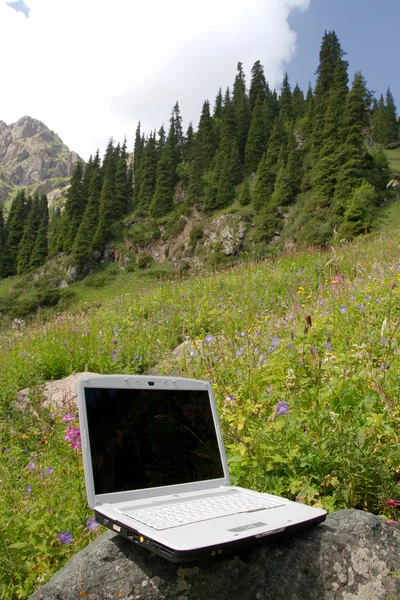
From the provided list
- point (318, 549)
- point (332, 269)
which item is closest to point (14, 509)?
point (318, 549)

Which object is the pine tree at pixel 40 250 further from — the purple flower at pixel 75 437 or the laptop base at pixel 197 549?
the laptop base at pixel 197 549

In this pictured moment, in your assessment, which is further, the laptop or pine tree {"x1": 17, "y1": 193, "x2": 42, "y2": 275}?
pine tree {"x1": 17, "y1": 193, "x2": 42, "y2": 275}

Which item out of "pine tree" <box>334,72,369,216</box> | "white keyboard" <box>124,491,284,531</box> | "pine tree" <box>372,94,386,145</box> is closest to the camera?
"white keyboard" <box>124,491,284,531</box>

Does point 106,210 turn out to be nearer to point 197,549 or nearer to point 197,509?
point 197,509

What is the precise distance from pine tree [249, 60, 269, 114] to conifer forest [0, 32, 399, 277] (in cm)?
22

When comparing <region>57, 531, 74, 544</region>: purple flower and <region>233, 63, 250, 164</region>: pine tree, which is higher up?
<region>233, 63, 250, 164</region>: pine tree

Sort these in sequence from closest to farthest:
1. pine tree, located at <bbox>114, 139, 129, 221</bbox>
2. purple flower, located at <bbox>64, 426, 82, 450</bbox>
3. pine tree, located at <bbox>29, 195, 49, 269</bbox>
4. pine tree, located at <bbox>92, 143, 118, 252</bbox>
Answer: purple flower, located at <bbox>64, 426, 82, 450</bbox>, pine tree, located at <bbox>92, 143, 118, 252</bbox>, pine tree, located at <bbox>114, 139, 129, 221</bbox>, pine tree, located at <bbox>29, 195, 49, 269</bbox>

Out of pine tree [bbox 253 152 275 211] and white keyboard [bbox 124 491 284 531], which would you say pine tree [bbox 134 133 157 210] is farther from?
white keyboard [bbox 124 491 284 531]

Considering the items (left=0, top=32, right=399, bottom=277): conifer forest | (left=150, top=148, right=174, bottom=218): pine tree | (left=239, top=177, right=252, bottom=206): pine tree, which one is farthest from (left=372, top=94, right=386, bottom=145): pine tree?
(left=150, top=148, right=174, bottom=218): pine tree

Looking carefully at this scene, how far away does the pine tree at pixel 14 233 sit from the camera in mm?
67062

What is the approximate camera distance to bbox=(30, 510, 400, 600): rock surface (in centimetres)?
135

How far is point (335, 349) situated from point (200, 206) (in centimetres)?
5058

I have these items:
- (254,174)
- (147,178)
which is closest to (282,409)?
(254,174)

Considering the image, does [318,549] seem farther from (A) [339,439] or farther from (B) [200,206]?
(B) [200,206]
